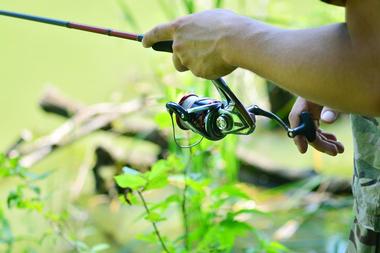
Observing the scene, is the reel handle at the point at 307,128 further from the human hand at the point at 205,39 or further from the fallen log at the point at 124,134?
the fallen log at the point at 124,134

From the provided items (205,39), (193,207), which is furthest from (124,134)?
(205,39)

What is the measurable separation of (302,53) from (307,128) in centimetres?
29

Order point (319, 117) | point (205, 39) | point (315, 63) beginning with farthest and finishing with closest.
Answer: point (319, 117) → point (205, 39) → point (315, 63)

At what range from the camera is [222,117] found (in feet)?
3.35

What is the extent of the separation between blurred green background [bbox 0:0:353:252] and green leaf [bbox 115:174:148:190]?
736 millimetres

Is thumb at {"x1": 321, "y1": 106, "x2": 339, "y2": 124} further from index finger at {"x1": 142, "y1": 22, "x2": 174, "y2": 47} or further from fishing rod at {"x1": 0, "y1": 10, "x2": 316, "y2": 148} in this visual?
index finger at {"x1": 142, "y1": 22, "x2": 174, "y2": 47}

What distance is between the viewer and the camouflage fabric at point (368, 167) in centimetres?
100

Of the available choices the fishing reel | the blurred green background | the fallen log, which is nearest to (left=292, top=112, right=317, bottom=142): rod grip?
the fishing reel

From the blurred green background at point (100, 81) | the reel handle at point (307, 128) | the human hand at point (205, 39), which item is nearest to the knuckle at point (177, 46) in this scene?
the human hand at point (205, 39)

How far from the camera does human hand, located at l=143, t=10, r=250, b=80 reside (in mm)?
874

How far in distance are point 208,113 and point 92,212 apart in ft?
5.70

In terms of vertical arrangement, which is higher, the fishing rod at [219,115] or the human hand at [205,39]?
the human hand at [205,39]

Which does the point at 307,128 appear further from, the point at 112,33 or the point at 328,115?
the point at 112,33

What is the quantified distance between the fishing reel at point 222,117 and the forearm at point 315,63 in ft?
0.48
